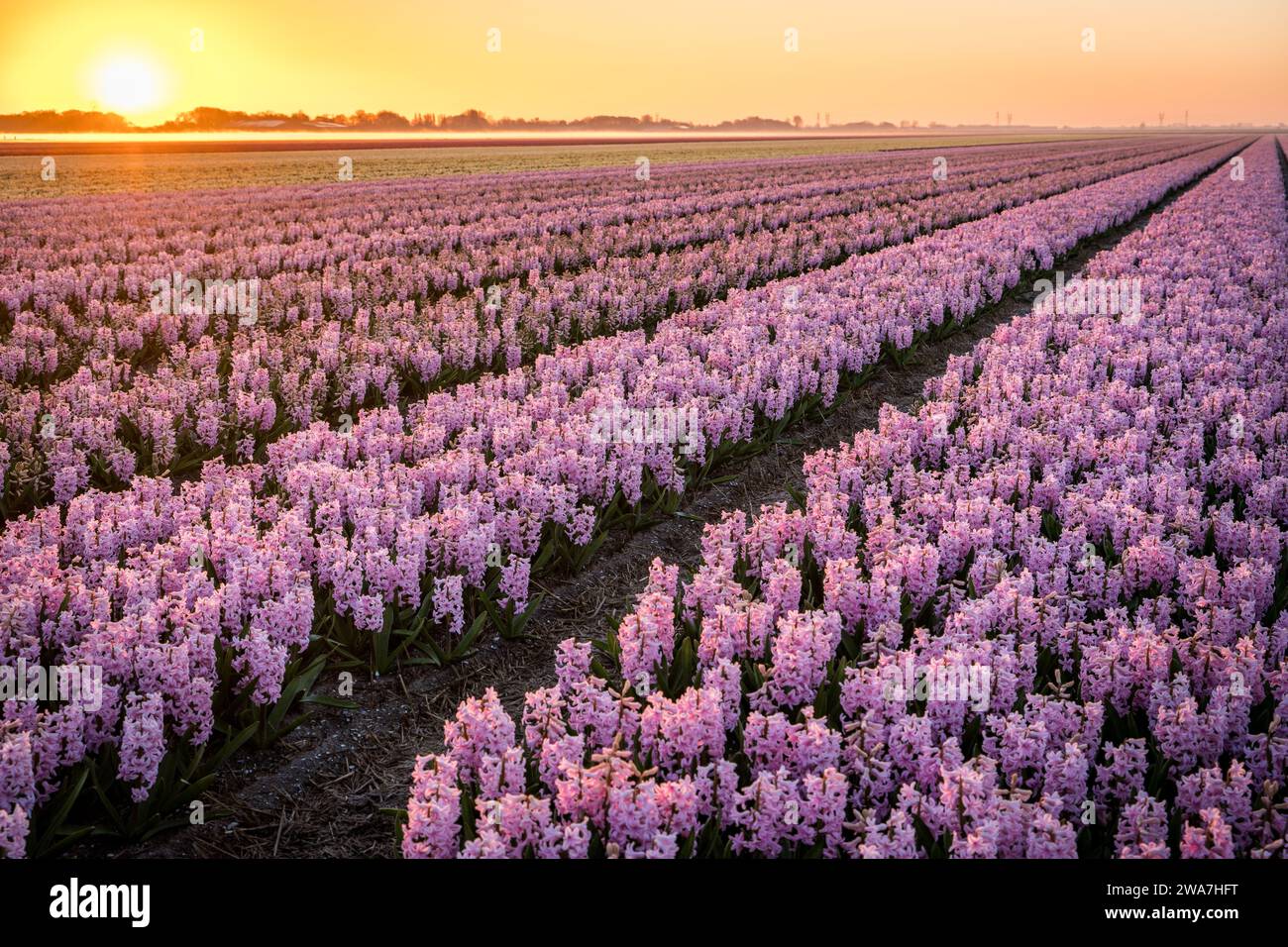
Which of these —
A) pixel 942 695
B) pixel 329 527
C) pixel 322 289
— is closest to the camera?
pixel 942 695

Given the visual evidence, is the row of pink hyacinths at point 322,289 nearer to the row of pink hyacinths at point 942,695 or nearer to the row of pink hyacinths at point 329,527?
the row of pink hyacinths at point 329,527

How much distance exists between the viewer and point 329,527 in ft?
23.5

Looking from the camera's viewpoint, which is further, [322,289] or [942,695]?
[322,289]

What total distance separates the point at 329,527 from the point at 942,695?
4.80 meters

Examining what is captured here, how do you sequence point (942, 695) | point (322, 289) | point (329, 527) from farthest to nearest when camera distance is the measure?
point (322, 289)
point (329, 527)
point (942, 695)

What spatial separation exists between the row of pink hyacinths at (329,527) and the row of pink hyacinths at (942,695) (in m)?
1.55

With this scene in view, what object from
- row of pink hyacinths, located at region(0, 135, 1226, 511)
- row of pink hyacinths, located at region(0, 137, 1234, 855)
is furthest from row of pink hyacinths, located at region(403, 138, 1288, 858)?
row of pink hyacinths, located at region(0, 135, 1226, 511)

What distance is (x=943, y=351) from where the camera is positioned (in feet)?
52.6

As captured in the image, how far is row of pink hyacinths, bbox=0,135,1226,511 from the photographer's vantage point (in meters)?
10.4

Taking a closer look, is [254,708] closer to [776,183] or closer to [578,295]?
[578,295]

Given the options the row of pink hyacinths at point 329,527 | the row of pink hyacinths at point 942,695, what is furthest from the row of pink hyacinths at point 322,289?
the row of pink hyacinths at point 942,695

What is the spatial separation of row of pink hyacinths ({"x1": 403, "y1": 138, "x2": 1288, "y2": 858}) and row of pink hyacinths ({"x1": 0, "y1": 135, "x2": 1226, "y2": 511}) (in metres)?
6.31

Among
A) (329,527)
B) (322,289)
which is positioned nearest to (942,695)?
(329,527)

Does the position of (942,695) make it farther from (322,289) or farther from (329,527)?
(322,289)
